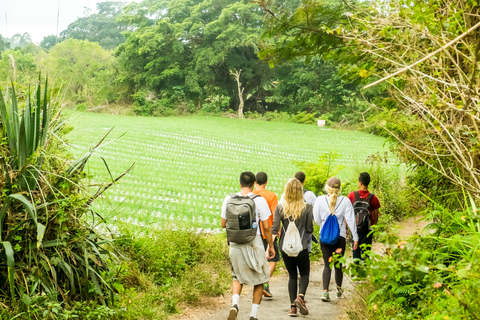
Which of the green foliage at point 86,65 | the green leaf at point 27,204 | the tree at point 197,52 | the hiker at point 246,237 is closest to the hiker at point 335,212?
the hiker at point 246,237

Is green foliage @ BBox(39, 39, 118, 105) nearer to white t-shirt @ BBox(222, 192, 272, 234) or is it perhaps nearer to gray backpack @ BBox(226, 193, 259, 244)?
white t-shirt @ BBox(222, 192, 272, 234)

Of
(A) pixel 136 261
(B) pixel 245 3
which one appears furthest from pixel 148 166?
(B) pixel 245 3

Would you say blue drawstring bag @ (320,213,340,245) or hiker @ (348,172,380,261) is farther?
hiker @ (348,172,380,261)

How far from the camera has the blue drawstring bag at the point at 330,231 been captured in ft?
21.0

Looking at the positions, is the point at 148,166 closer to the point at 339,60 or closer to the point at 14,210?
the point at 339,60

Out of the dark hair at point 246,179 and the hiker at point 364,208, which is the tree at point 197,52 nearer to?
the hiker at point 364,208

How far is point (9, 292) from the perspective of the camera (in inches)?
179

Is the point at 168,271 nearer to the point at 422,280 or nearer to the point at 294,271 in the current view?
the point at 294,271

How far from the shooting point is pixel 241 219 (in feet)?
17.5

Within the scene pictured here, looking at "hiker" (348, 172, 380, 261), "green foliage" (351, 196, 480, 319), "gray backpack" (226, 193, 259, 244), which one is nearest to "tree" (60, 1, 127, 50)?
"hiker" (348, 172, 380, 261)

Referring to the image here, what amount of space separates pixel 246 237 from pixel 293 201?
3.09 feet

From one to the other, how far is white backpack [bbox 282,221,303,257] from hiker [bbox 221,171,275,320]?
0.30 m

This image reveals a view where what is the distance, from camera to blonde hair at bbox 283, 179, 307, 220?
599 cm

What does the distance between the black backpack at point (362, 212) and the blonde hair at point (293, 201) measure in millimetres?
1351
